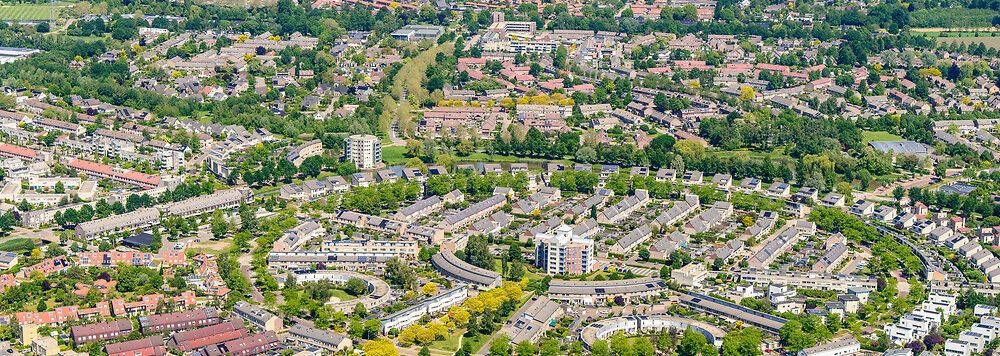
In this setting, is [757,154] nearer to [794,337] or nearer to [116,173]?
[116,173]

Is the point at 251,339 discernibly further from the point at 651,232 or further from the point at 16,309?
the point at 651,232

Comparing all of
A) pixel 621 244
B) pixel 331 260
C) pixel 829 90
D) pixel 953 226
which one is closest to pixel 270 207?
pixel 331 260

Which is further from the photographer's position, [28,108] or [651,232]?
[28,108]

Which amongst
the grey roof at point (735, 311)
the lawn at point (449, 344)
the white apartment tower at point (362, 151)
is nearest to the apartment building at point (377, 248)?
the lawn at point (449, 344)

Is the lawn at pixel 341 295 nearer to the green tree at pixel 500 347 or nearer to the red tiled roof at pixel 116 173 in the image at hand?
the green tree at pixel 500 347

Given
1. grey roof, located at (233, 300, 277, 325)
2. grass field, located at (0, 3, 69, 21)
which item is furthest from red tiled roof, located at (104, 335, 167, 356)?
grass field, located at (0, 3, 69, 21)
